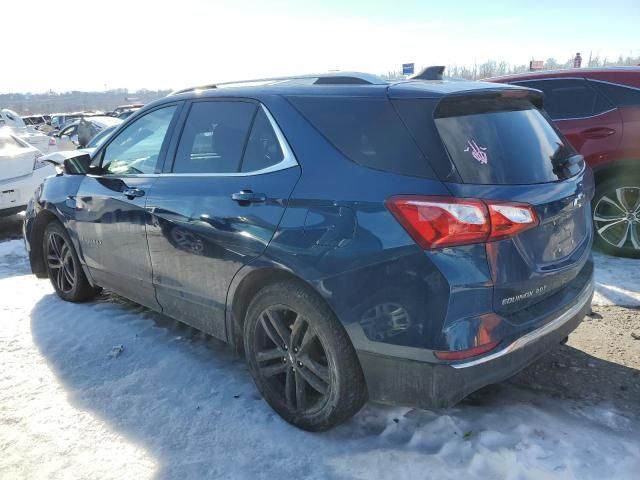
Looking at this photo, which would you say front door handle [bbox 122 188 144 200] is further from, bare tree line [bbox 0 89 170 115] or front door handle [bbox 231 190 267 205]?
bare tree line [bbox 0 89 170 115]

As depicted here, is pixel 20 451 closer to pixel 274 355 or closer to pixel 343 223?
pixel 274 355

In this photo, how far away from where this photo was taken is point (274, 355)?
2.86 m

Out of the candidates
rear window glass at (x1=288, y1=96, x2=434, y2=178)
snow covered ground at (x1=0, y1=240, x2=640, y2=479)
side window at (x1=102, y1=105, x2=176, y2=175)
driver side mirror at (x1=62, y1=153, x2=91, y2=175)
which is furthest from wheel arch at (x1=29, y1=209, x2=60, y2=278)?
rear window glass at (x1=288, y1=96, x2=434, y2=178)

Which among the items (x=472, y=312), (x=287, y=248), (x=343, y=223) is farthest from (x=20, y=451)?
(x=472, y=312)

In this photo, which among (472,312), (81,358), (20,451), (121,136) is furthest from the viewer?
(121,136)

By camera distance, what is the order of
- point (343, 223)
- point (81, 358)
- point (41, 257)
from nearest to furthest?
point (343, 223) < point (81, 358) < point (41, 257)

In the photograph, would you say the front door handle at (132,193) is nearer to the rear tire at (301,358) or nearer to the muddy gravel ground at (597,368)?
the rear tire at (301,358)

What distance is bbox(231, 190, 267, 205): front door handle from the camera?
8.92 ft

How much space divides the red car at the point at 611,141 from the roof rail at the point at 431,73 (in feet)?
9.62

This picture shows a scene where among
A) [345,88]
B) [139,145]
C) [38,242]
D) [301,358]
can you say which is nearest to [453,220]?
[345,88]

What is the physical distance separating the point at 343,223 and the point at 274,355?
3.01 ft

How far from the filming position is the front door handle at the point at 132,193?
3.54 metres

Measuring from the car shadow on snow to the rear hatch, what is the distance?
2.69 feet

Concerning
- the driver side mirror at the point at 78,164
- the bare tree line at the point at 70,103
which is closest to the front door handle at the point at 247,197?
the driver side mirror at the point at 78,164
